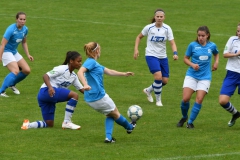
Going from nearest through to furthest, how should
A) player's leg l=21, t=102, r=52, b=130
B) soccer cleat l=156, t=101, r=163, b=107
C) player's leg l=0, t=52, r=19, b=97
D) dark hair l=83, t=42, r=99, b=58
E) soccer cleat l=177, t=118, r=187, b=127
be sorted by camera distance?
dark hair l=83, t=42, r=99, b=58 < player's leg l=21, t=102, r=52, b=130 < soccer cleat l=177, t=118, r=187, b=127 < soccer cleat l=156, t=101, r=163, b=107 < player's leg l=0, t=52, r=19, b=97

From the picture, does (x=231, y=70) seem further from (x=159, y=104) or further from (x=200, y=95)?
(x=159, y=104)

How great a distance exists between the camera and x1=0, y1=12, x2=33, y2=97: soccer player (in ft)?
57.6

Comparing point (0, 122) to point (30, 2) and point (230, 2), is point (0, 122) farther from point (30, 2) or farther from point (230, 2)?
point (230, 2)

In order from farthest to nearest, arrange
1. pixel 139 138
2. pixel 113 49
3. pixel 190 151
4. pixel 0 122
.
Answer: pixel 113 49 < pixel 0 122 < pixel 139 138 < pixel 190 151

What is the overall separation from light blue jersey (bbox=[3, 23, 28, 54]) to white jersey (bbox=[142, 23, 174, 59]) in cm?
320

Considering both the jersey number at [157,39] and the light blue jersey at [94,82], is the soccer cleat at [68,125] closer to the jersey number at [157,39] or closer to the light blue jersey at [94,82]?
the light blue jersey at [94,82]

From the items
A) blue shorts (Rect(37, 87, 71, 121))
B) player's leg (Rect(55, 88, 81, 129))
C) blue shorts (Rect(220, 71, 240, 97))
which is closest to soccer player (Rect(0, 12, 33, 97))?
blue shorts (Rect(37, 87, 71, 121))

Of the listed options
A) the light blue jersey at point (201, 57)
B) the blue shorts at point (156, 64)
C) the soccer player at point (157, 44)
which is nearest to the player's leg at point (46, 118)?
the light blue jersey at point (201, 57)

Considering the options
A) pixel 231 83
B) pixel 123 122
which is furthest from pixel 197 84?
pixel 123 122

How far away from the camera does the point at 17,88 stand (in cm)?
1969

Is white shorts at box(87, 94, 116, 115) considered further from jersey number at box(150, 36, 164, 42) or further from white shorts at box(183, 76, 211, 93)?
jersey number at box(150, 36, 164, 42)

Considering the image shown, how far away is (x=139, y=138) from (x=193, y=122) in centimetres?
228

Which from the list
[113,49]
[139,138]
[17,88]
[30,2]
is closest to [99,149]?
[139,138]

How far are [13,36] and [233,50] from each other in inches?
248
